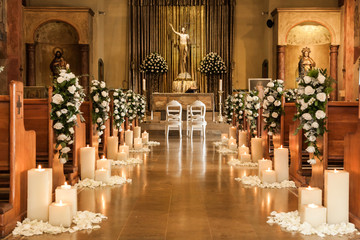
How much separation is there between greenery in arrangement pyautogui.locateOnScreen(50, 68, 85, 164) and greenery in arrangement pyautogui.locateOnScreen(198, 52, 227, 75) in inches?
531

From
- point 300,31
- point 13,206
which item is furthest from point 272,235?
point 300,31

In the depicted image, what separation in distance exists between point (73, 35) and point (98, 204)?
1435 cm

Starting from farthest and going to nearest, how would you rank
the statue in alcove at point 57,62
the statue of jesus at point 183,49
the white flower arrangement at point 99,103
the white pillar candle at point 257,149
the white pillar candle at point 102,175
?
the statue of jesus at point 183,49 < the statue in alcove at point 57,62 < the white pillar candle at point 257,149 < the white flower arrangement at point 99,103 < the white pillar candle at point 102,175

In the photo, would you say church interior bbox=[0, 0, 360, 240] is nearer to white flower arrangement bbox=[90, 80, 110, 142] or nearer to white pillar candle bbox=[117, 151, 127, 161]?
white flower arrangement bbox=[90, 80, 110, 142]

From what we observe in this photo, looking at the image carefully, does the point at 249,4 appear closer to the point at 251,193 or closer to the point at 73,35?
the point at 73,35

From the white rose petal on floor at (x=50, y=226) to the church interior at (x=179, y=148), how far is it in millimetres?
14

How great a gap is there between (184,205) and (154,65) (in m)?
14.3

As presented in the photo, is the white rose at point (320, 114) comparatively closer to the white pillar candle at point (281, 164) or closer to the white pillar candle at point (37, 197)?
the white pillar candle at point (281, 164)

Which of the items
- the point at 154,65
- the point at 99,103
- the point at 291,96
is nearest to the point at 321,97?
the point at 99,103

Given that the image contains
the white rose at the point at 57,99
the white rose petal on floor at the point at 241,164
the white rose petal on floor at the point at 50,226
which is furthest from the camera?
the white rose petal on floor at the point at 241,164

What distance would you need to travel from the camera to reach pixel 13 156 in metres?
3.94

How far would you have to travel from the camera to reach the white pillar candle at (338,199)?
4020mm

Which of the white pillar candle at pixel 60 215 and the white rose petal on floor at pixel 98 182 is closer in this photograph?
the white pillar candle at pixel 60 215

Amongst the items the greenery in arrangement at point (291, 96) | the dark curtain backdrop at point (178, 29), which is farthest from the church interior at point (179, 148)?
the dark curtain backdrop at point (178, 29)
